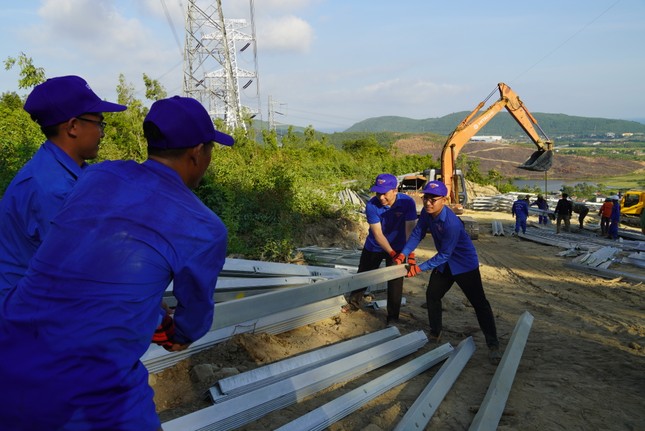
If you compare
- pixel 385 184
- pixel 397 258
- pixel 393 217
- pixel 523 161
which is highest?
pixel 385 184

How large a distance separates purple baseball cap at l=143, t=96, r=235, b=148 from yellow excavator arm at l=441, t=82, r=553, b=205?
17.0 metres

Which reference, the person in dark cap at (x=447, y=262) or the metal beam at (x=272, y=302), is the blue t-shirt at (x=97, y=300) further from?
the person in dark cap at (x=447, y=262)

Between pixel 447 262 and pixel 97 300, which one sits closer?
pixel 97 300

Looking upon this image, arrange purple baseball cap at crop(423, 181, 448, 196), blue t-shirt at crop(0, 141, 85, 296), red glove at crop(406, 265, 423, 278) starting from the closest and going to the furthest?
blue t-shirt at crop(0, 141, 85, 296) → red glove at crop(406, 265, 423, 278) → purple baseball cap at crop(423, 181, 448, 196)

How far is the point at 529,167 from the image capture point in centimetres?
1825

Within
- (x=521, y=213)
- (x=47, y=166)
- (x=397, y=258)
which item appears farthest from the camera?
(x=521, y=213)

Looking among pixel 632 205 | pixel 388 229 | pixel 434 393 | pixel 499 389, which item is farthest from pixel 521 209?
pixel 434 393

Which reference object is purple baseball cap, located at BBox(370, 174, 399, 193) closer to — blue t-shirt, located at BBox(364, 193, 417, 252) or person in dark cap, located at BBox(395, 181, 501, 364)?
blue t-shirt, located at BBox(364, 193, 417, 252)

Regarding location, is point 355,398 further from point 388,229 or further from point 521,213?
point 521,213

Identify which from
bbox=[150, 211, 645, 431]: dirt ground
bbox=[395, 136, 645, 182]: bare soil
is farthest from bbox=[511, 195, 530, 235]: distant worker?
bbox=[395, 136, 645, 182]: bare soil

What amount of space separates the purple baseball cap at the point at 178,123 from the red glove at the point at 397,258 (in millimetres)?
4519

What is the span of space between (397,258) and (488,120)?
13.8 metres

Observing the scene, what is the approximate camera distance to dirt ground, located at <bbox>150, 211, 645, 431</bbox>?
4.16m

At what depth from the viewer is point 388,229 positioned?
275 inches
